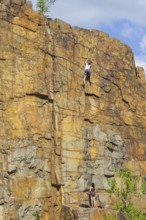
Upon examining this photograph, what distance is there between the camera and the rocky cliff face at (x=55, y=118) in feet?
75.8

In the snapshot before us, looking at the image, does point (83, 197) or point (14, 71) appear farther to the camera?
point (83, 197)

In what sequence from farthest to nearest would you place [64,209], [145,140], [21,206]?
[145,140] < [64,209] < [21,206]

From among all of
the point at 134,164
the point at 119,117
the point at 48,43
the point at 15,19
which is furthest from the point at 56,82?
the point at 134,164

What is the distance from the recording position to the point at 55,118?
83.7ft

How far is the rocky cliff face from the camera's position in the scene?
23.1 m

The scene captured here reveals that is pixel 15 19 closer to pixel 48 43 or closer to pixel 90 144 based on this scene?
pixel 48 43

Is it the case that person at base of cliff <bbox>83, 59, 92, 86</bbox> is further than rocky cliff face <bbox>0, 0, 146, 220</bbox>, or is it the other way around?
person at base of cliff <bbox>83, 59, 92, 86</bbox>

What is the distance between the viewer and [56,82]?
86.1 ft

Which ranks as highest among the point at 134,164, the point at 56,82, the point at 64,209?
the point at 56,82

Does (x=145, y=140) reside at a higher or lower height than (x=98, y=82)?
lower

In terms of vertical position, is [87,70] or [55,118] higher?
[87,70]

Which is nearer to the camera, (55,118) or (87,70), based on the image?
(55,118)

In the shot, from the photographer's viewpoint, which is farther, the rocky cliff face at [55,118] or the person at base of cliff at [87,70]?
the person at base of cliff at [87,70]

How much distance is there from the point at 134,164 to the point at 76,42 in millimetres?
9210
